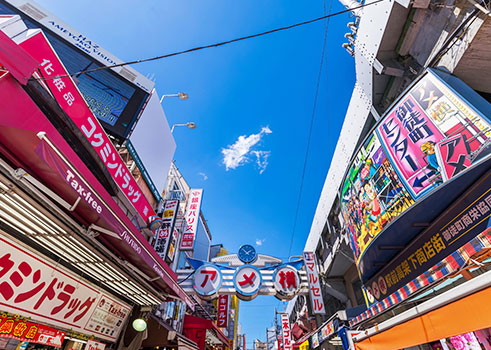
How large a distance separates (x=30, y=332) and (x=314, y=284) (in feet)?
39.4

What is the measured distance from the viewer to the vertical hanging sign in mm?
11891

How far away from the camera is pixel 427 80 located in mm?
5711

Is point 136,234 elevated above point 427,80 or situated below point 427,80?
below

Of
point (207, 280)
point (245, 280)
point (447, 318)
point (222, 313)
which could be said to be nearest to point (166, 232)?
point (207, 280)

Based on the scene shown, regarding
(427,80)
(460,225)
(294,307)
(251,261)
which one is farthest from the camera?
(294,307)

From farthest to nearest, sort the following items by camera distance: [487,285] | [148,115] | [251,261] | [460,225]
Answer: [251,261]
[148,115]
[460,225]
[487,285]

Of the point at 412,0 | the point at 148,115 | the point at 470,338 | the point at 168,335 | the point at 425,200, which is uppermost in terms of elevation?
the point at 148,115

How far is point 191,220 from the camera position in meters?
19.2

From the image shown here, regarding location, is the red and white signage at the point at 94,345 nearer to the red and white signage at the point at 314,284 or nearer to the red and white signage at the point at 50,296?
the red and white signage at the point at 50,296

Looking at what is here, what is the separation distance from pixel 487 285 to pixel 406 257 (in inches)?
168

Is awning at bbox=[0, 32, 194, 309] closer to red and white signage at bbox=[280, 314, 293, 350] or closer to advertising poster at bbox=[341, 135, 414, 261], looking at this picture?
advertising poster at bbox=[341, 135, 414, 261]

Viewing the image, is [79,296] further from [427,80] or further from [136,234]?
[427,80]

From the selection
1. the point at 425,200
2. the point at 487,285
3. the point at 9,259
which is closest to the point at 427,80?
the point at 425,200

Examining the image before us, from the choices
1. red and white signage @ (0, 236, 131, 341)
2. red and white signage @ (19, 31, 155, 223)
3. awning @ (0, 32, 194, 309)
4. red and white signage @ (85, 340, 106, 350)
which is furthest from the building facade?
red and white signage @ (85, 340, 106, 350)
